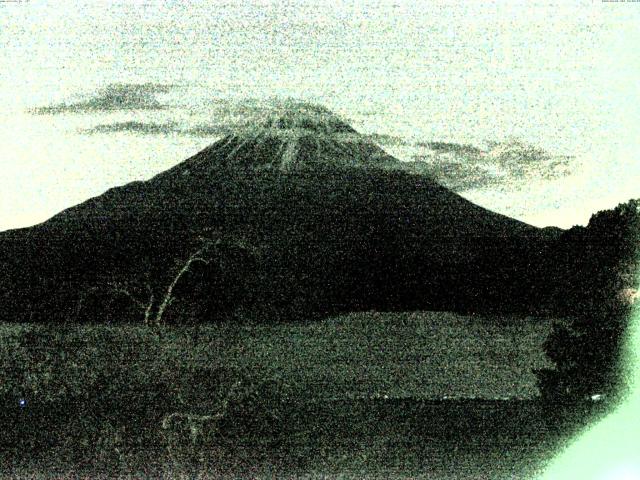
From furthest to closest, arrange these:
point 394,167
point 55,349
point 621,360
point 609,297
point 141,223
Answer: point 394,167 < point 141,223 < point 55,349 < point 609,297 < point 621,360

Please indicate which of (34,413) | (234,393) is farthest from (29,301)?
(234,393)

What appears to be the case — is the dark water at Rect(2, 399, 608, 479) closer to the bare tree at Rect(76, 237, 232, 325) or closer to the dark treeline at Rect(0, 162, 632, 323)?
the dark treeline at Rect(0, 162, 632, 323)

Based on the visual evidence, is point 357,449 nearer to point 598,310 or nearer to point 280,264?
point 280,264

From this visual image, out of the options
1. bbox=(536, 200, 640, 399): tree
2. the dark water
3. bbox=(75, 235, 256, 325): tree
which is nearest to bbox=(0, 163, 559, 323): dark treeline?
bbox=(75, 235, 256, 325): tree

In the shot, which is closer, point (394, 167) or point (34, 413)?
point (34, 413)

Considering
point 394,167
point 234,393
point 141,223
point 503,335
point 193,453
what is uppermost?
point 394,167

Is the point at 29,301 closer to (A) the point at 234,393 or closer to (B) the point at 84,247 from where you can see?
(B) the point at 84,247

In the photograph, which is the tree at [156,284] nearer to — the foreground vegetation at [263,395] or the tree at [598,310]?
the foreground vegetation at [263,395]
